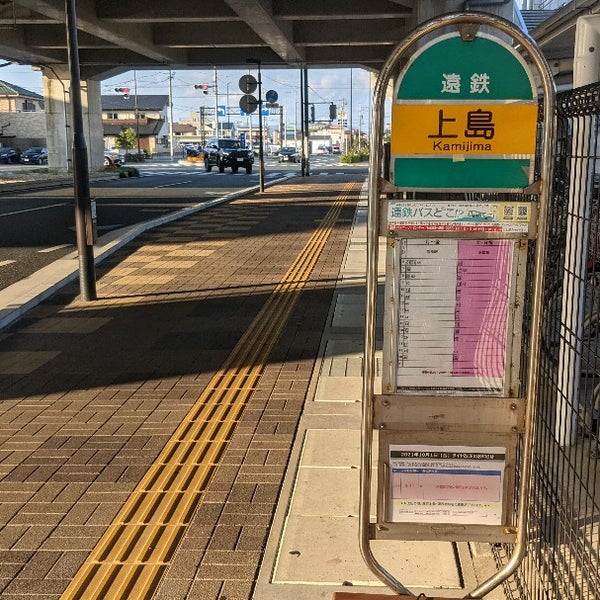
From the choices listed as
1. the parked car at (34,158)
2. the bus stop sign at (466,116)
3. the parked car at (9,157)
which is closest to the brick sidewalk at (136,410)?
the bus stop sign at (466,116)

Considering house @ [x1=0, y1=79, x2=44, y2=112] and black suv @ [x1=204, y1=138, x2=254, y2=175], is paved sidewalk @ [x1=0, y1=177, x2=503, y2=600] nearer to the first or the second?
black suv @ [x1=204, y1=138, x2=254, y2=175]

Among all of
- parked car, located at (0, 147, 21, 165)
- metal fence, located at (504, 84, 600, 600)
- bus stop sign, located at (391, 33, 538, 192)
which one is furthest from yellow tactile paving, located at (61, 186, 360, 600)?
parked car, located at (0, 147, 21, 165)

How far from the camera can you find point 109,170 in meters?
52.2

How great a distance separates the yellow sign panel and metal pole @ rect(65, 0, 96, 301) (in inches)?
295

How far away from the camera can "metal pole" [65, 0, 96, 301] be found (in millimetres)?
9633

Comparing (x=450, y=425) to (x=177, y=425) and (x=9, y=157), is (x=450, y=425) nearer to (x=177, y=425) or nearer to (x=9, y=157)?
(x=177, y=425)

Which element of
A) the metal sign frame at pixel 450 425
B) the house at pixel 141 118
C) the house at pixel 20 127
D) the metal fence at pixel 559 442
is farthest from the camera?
the house at pixel 141 118

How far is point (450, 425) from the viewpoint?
2.96 meters

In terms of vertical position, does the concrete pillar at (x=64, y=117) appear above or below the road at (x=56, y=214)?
above

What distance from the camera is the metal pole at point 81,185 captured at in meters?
9.63

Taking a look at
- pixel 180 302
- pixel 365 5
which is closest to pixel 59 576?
pixel 180 302

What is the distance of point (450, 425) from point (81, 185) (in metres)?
7.69

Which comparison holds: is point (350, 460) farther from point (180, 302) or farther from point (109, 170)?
point (109, 170)

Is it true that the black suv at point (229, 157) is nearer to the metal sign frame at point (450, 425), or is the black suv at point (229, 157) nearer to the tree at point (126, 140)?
the tree at point (126, 140)
